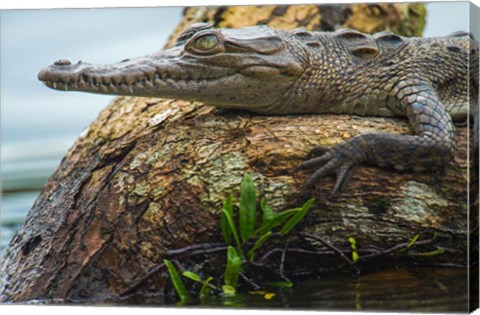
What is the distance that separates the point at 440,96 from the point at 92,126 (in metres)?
2.37

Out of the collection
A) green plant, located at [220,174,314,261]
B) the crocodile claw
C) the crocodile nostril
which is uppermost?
the crocodile nostril

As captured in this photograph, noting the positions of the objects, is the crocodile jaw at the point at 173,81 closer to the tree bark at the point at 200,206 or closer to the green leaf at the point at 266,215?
the tree bark at the point at 200,206

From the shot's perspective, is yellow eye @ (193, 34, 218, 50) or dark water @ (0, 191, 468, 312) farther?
yellow eye @ (193, 34, 218, 50)

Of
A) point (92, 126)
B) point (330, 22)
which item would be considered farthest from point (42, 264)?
point (330, 22)

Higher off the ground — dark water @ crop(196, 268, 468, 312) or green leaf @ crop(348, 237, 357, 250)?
green leaf @ crop(348, 237, 357, 250)


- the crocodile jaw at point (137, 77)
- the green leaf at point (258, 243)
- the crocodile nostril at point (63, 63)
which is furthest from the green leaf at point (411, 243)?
the crocodile nostril at point (63, 63)

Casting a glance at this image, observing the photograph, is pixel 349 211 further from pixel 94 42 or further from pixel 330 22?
pixel 330 22

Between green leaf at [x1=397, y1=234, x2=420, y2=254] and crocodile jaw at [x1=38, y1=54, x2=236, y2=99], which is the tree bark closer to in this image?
green leaf at [x1=397, y1=234, x2=420, y2=254]

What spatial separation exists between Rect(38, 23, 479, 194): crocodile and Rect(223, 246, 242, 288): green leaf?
563 mm

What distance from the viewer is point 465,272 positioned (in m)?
4.99

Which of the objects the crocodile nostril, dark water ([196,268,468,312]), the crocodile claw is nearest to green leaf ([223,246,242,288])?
dark water ([196,268,468,312])

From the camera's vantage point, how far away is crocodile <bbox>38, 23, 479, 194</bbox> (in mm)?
5207

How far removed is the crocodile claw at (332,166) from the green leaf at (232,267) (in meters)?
0.55

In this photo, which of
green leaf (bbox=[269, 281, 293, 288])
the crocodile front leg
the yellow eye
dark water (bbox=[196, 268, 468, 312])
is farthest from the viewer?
the yellow eye
